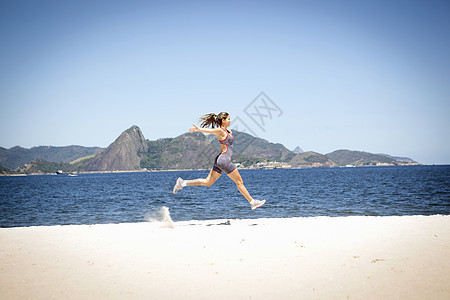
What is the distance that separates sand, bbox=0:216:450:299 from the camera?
13.9ft

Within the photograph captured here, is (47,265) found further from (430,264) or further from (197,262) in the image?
(430,264)

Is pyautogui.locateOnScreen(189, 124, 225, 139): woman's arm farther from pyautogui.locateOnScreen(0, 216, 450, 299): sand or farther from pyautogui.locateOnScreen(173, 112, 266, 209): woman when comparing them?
pyautogui.locateOnScreen(0, 216, 450, 299): sand

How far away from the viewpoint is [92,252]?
6348mm

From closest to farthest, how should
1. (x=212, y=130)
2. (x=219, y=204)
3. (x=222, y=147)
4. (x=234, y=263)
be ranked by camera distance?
1. (x=234, y=263)
2. (x=212, y=130)
3. (x=222, y=147)
4. (x=219, y=204)

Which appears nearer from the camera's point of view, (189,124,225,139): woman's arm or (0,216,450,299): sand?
(0,216,450,299): sand

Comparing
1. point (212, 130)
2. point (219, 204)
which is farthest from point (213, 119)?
point (219, 204)

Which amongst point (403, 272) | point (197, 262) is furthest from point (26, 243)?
point (403, 272)

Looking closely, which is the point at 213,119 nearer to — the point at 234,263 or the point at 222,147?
the point at 222,147

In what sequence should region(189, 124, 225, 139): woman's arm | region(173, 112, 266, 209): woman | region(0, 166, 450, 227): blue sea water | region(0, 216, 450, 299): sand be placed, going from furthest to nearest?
region(0, 166, 450, 227): blue sea water
region(173, 112, 266, 209): woman
region(189, 124, 225, 139): woman's arm
region(0, 216, 450, 299): sand

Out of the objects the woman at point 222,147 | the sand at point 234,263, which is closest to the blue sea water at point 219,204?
the woman at point 222,147

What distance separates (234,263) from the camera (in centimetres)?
539

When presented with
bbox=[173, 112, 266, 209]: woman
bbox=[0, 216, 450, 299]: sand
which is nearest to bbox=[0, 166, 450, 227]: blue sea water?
bbox=[173, 112, 266, 209]: woman

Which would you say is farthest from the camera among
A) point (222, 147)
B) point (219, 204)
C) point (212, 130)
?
point (219, 204)

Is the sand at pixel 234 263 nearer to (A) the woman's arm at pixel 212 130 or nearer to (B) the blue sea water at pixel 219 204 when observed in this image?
Result: (A) the woman's arm at pixel 212 130
